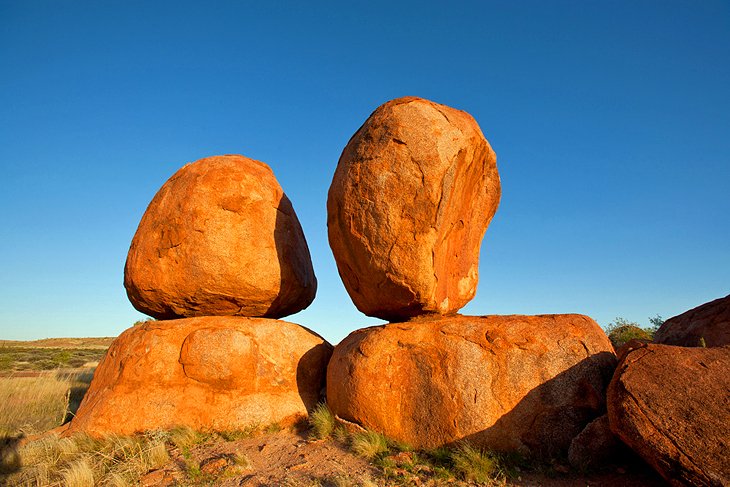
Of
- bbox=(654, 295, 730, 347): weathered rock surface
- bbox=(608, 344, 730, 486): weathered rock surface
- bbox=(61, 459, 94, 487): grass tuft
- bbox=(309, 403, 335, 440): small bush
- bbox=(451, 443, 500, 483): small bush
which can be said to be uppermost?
bbox=(654, 295, 730, 347): weathered rock surface

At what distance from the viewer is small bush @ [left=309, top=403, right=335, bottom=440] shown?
6305mm

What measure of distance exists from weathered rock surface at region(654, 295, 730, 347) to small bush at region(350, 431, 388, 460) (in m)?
5.17

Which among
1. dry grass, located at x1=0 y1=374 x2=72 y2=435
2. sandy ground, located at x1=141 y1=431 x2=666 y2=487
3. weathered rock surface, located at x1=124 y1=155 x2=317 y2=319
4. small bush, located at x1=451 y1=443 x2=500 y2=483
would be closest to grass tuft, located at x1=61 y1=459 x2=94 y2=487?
sandy ground, located at x1=141 y1=431 x2=666 y2=487

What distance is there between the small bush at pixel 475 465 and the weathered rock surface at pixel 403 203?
192 centimetres

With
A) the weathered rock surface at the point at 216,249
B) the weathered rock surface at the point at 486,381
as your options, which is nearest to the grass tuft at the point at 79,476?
the weathered rock surface at the point at 216,249

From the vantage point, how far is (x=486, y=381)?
17.9 ft

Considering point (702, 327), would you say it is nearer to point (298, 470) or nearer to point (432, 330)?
point (432, 330)

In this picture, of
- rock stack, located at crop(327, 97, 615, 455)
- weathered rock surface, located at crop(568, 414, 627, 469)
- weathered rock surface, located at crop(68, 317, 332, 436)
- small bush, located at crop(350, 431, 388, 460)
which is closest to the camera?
weathered rock surface, located at crop(568, 414, 627, 469)

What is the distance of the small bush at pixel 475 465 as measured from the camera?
4.74 meters

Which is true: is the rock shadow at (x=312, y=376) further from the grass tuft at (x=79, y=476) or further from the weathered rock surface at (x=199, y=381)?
the grass tuft at (x=79, y=476)

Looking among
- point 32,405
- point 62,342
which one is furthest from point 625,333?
point 62,342

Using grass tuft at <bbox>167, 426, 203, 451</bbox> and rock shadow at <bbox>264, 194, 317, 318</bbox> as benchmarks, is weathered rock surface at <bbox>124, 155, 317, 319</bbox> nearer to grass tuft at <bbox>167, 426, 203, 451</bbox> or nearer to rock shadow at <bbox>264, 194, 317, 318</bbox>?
rock shadow at <bbox>264, 194, 317, 318</bbox>

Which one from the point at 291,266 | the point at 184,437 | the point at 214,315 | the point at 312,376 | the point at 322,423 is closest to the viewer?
the point at 184,437

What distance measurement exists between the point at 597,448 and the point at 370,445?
7.53ft
